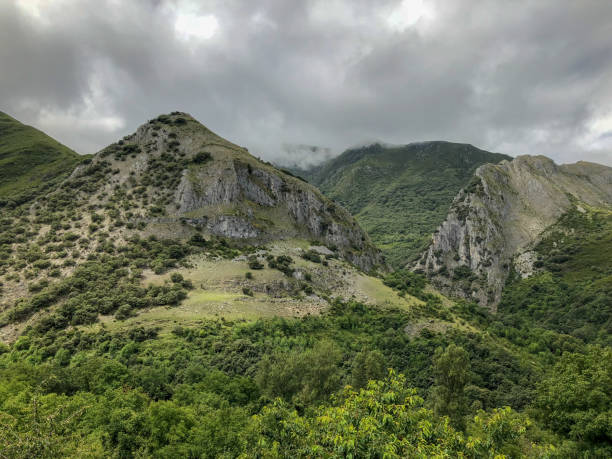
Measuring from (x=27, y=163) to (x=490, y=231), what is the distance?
244 meters

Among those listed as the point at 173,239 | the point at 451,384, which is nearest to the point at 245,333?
the point at 451,384

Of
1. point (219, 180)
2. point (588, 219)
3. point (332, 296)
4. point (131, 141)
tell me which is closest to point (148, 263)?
point (219, 180)

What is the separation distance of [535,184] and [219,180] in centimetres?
19294

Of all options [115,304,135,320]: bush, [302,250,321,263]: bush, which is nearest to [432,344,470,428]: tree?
[302,250,321,263]: bush

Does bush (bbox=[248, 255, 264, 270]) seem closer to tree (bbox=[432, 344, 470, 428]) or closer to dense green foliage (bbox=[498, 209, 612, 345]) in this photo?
tree (bbox=[432, 344, 470, 428])

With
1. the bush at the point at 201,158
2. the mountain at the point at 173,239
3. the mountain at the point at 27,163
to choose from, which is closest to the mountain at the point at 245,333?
the mountain at the point at 173,239

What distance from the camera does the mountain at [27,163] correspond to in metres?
121

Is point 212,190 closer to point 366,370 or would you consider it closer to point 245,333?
point 245,333

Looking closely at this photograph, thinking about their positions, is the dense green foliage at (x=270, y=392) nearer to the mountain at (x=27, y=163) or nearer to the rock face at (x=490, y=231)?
the rock face at (x=490, y=231)

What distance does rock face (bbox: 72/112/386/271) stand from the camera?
99.7 m

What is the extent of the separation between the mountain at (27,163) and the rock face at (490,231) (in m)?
190

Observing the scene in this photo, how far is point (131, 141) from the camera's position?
Answer: 127 m

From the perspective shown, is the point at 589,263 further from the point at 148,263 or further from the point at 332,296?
the point at 148,263

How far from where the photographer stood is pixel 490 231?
172625 mm
